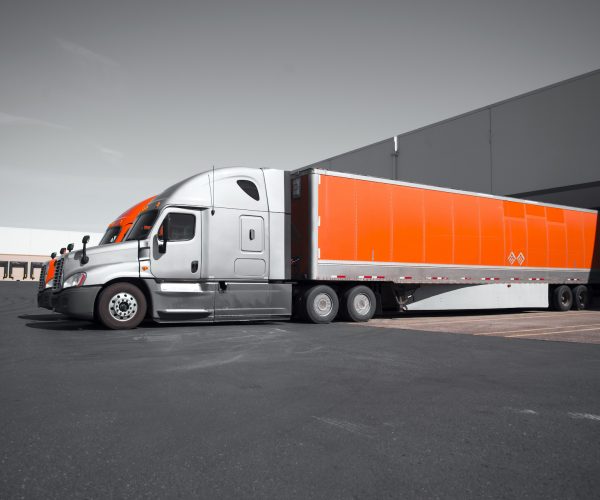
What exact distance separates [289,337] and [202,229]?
10.9 ft

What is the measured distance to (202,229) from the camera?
11.5 meters

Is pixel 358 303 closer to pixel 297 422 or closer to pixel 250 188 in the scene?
pixel 250 188

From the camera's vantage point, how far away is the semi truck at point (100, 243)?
12316mm

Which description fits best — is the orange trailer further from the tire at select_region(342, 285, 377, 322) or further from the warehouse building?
the warehouse building

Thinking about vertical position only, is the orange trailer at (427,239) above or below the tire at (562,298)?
above

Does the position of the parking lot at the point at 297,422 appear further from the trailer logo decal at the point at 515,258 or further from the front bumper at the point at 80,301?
the trailer logo decal at the point at 515,258

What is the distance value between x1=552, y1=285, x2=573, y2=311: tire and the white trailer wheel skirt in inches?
49.3

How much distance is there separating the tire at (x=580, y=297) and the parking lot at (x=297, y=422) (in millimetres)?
11810

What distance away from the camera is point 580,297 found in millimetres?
18844

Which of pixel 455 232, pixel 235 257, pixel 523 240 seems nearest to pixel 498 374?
pixel 235 257

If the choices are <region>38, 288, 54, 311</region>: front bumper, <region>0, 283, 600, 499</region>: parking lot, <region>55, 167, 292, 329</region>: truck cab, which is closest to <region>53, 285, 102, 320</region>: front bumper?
<region>55, 167, 292, 329</region>: truck cab

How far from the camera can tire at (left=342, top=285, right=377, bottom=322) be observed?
1300 cm

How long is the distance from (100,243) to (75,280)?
11.8 feet

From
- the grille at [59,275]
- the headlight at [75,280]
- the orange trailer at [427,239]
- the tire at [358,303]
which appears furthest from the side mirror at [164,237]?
the tire at [358,303]
